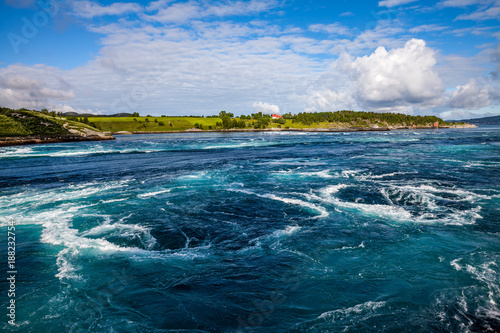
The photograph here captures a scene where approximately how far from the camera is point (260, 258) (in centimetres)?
1642

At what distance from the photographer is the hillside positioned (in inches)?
4414

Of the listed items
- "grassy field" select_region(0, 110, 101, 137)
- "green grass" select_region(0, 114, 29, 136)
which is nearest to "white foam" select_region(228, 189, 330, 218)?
"green grass" select_region(0, 114, 29, 136)

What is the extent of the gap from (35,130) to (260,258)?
475 feet

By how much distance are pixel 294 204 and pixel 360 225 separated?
274 inches

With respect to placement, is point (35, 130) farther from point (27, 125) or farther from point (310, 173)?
point (310, 173)

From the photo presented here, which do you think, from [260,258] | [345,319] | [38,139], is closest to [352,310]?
[345,319]

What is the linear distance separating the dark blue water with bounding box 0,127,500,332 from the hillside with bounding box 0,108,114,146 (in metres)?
103

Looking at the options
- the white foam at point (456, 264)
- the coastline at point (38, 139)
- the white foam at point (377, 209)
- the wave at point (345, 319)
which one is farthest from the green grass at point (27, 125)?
the white foam at point (456, 264)

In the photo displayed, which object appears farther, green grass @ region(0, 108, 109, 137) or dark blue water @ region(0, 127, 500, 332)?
green grass @ region(0, 108, 109, 137)

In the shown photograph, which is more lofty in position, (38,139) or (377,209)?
(38,139)

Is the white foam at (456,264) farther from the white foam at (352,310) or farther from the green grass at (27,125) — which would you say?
the green grass at (27,125)

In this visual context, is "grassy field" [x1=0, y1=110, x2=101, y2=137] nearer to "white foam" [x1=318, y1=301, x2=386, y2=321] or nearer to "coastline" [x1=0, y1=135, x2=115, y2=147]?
"coastline" [x1=0, y1=135, x2=115, y2=147]

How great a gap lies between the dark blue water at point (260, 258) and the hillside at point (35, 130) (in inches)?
4048

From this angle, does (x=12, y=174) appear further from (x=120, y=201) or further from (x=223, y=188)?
(x=223, y=188)
